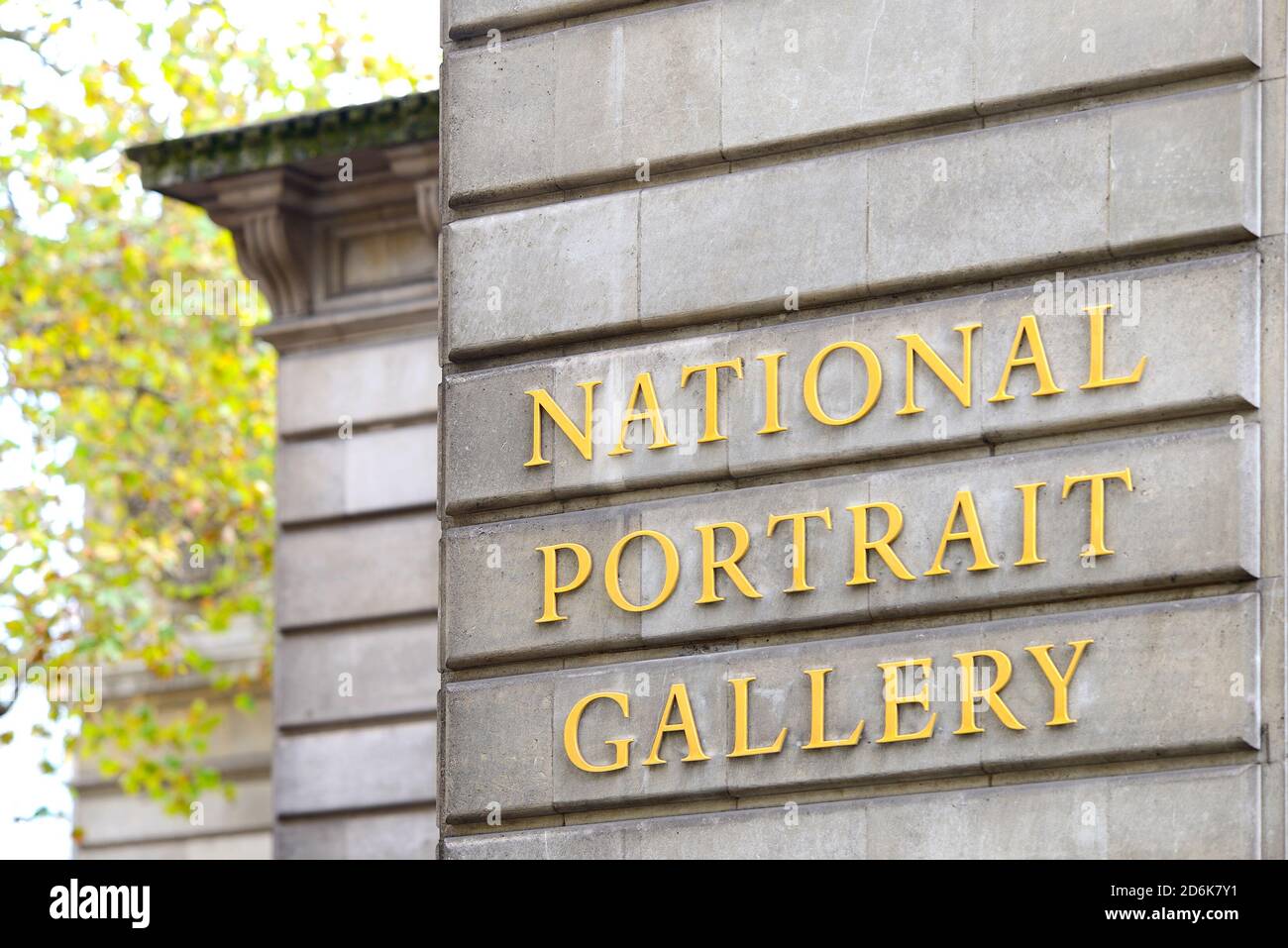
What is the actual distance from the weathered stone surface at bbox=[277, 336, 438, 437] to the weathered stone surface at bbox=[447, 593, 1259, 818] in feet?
24.4

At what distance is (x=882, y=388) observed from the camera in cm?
1195

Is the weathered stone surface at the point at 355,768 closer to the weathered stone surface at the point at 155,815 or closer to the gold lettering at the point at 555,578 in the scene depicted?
the gold lettering at the point at 555,578

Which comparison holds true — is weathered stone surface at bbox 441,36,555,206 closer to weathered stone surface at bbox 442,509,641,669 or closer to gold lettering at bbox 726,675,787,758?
weathered stone surface at bbox 442,509,641,669

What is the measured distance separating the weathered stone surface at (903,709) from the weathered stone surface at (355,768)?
704 cm

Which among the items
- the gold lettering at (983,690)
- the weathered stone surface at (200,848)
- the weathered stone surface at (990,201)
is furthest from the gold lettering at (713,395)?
the weathered stone surface at (200,848)

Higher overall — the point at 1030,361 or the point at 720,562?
the point at 1030,361

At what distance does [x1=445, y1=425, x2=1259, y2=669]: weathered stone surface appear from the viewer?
11148 millimetres

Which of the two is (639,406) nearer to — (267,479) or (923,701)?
(923,701)

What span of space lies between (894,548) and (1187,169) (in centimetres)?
219

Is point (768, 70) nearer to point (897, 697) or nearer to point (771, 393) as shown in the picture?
point (771, 393)

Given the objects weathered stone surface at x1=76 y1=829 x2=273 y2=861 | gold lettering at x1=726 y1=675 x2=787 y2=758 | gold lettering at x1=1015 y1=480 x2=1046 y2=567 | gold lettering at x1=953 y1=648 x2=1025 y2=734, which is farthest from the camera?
weathered stone surface at x1=76 y1=829 x2=273 y2=861

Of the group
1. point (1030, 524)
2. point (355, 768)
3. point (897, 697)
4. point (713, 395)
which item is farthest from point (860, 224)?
point (355, 768)

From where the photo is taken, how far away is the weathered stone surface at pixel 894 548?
1115 centimetres

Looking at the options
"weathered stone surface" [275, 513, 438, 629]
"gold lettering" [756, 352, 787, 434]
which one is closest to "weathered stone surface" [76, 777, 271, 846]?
"weathered stone surface" [275, 513, 438, 629]
